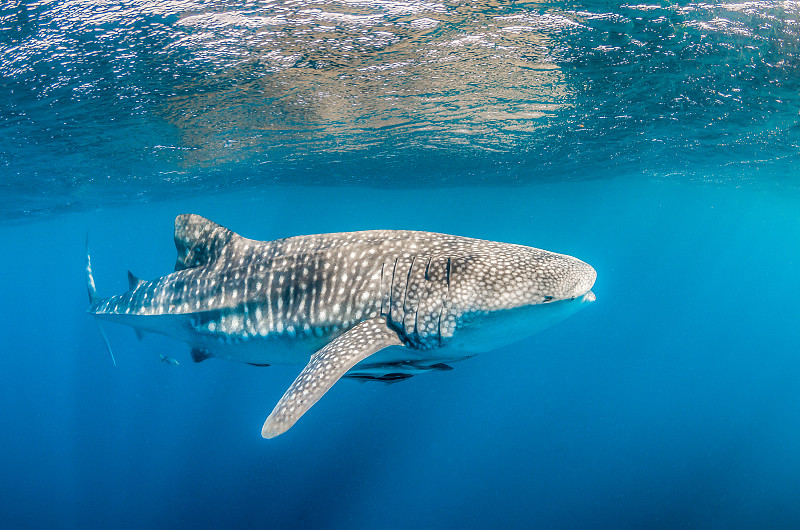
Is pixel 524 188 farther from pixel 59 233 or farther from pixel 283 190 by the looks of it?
pixel 59 233

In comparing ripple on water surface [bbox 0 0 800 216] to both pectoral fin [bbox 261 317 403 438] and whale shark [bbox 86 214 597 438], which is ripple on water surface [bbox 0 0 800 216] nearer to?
whale shark [bbox 86 214 597 438]

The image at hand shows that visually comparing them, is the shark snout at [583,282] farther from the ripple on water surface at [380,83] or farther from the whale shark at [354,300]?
the ripple on water surface at [380,83]

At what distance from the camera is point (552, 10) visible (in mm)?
7172

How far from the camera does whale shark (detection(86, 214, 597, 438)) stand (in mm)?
3627

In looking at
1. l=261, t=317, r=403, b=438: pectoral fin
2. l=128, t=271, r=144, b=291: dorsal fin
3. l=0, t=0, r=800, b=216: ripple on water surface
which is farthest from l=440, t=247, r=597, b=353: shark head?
l=128, t=271, r=144, b=291: dorsal fin

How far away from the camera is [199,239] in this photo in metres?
5.59

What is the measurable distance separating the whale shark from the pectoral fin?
0.01 m

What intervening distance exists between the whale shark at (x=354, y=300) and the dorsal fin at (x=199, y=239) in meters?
0.02

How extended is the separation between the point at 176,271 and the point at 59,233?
1993 inches

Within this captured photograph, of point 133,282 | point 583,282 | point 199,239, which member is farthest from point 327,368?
point 133,282

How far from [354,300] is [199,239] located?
260cm

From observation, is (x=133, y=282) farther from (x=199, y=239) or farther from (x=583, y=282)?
(x=583, y=282)

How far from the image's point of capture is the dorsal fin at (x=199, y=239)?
547 cm

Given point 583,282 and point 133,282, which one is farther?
point 133,282
